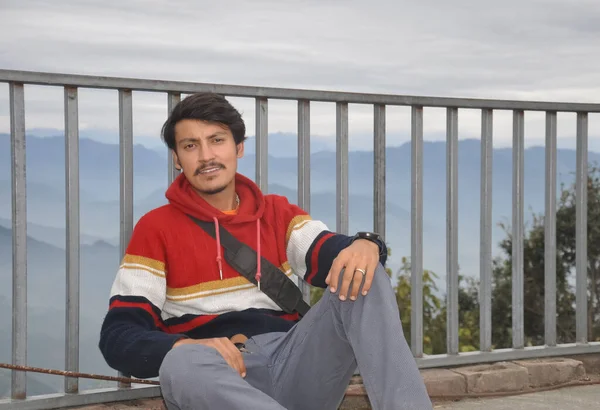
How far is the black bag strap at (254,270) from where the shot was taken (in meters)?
2.77

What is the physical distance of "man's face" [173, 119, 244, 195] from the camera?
2807mm

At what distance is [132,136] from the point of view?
326 cm

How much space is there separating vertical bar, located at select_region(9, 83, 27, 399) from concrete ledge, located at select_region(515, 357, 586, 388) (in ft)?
7.56

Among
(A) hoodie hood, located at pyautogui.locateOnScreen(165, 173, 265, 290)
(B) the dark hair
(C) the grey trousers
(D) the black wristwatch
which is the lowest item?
(C) the grey trousers

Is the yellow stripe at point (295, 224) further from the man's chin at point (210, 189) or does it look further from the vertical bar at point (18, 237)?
the vertical bar at point (18, 237)

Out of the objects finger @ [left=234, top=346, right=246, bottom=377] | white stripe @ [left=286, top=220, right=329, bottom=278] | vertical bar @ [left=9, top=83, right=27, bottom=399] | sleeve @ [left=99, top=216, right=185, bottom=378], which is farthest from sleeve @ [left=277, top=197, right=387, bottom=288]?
vertical bar @ [left=9, top=83, right=27, bottom=399]

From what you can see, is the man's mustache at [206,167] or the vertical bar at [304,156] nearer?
the man's mustache at [206,167]

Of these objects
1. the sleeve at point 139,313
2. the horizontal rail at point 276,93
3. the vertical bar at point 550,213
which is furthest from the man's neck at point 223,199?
the vertical bar at point 550,213

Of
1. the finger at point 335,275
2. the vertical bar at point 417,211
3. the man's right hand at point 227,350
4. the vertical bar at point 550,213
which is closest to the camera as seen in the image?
the man's right hand at point 227,350

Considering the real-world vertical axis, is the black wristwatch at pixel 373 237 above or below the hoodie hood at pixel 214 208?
below

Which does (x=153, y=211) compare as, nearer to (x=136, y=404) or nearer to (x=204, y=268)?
(x=204, y=268)

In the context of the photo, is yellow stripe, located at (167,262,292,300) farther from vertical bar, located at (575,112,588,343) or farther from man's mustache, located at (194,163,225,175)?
vertical bar, located at (575,112,588,343)

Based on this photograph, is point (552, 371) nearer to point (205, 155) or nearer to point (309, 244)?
point (309, 244)

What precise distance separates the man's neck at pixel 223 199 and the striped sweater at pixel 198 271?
0.04m
